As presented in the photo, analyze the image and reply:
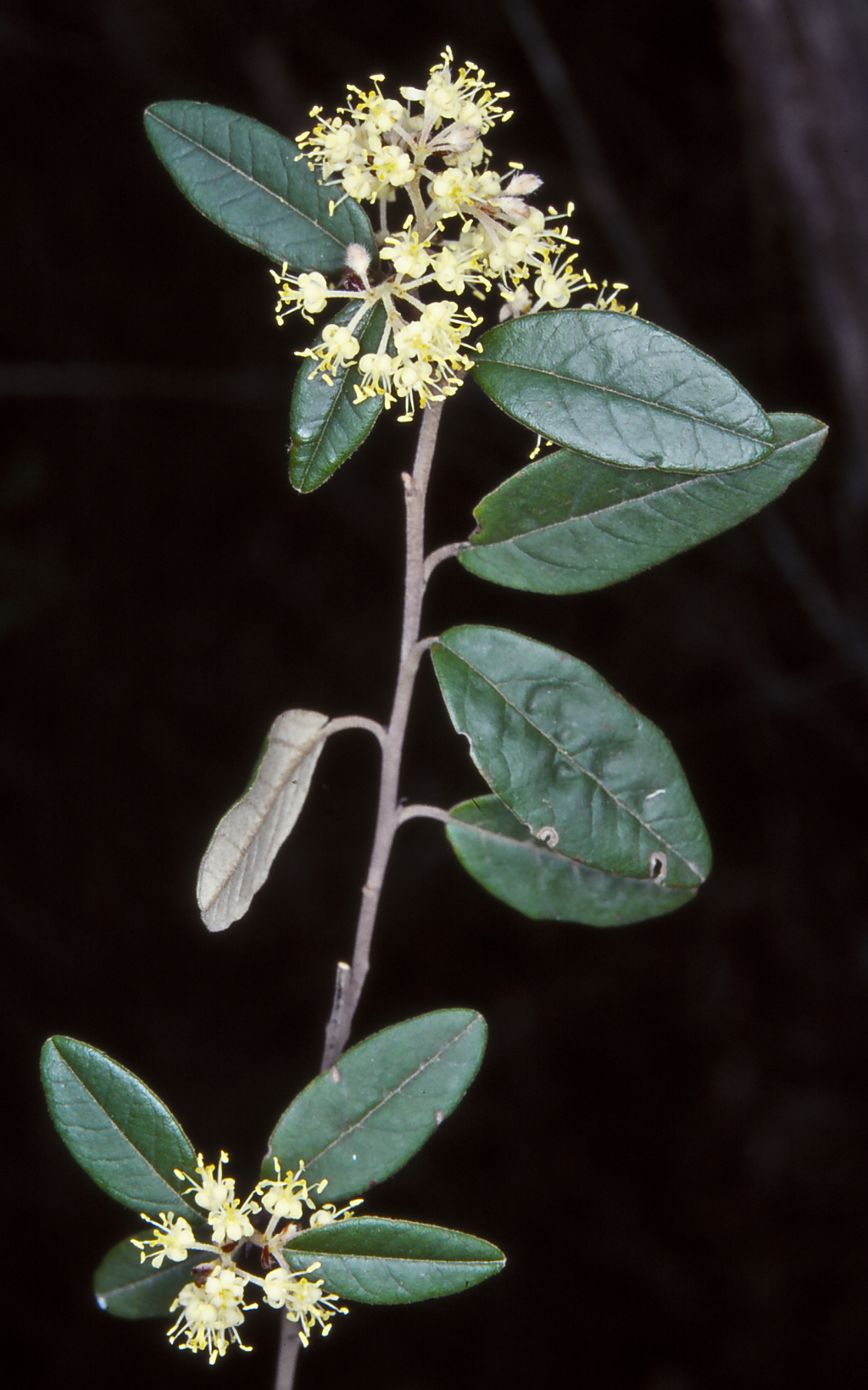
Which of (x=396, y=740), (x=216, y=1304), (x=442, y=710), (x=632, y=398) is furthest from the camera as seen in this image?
(x=442, y=710)

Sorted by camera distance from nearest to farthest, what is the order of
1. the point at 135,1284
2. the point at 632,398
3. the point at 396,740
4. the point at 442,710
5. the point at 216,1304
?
the point at 632,398
the point at 216,1304
the point at 396,740
the point at 135,1284
the point at 442,710

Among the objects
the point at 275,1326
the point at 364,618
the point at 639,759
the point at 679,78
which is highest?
the point at 679,78

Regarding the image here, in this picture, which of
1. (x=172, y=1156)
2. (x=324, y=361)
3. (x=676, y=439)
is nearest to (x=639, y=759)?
(x=676, y=439)

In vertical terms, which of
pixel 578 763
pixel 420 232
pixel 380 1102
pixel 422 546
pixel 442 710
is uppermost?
pixel 442 710

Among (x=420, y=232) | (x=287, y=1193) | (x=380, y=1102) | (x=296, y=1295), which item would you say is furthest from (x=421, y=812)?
(x=420, y=232)

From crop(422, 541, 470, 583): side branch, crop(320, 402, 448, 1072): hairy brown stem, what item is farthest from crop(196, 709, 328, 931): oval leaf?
crop(422, 541, 470, 583): side branch

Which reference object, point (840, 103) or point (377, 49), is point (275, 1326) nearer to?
point (840, 103)

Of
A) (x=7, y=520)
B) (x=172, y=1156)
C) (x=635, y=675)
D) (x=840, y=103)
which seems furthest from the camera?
(x=635, y=675)

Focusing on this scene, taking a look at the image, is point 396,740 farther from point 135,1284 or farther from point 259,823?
point 135,1284
